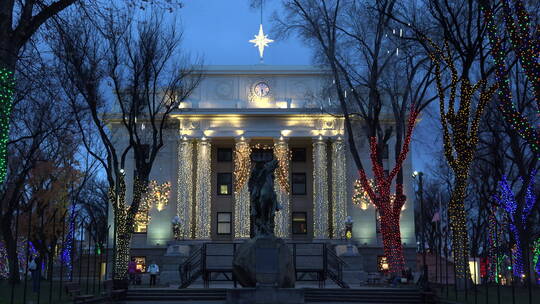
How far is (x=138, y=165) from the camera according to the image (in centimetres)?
3020

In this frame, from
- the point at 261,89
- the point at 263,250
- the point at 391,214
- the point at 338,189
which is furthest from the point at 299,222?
the point at 263,250

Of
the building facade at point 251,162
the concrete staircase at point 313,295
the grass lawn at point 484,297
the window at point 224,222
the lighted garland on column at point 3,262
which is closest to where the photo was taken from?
the grass lawn at point 484,297

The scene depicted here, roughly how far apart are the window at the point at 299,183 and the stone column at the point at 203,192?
23.8 ft

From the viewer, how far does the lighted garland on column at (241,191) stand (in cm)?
4622

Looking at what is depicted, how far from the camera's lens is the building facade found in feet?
154

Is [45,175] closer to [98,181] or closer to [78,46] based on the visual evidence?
[78,46]

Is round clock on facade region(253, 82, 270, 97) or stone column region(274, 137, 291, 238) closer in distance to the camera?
stone column region(274, 137, 291, 238)

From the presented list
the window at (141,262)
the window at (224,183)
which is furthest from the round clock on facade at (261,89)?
the window at (141,262)

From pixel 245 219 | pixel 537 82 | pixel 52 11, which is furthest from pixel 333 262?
pixel 52 11

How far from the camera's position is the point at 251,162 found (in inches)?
1873

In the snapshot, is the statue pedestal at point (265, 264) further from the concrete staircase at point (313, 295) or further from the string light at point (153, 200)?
the string light at point (153, 200)

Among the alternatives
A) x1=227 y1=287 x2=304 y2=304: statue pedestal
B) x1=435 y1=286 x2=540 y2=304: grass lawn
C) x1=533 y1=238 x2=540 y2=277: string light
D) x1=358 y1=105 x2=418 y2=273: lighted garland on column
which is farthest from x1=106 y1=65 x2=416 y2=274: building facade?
x1=227 y1=287 x2=304 y2=304: statue pedestal

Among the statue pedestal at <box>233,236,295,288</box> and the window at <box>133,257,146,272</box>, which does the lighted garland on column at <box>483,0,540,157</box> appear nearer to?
the statue pedestal at <box>233,236,295,288</box>

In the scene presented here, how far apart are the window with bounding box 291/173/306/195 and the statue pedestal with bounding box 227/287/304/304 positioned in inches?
1184
